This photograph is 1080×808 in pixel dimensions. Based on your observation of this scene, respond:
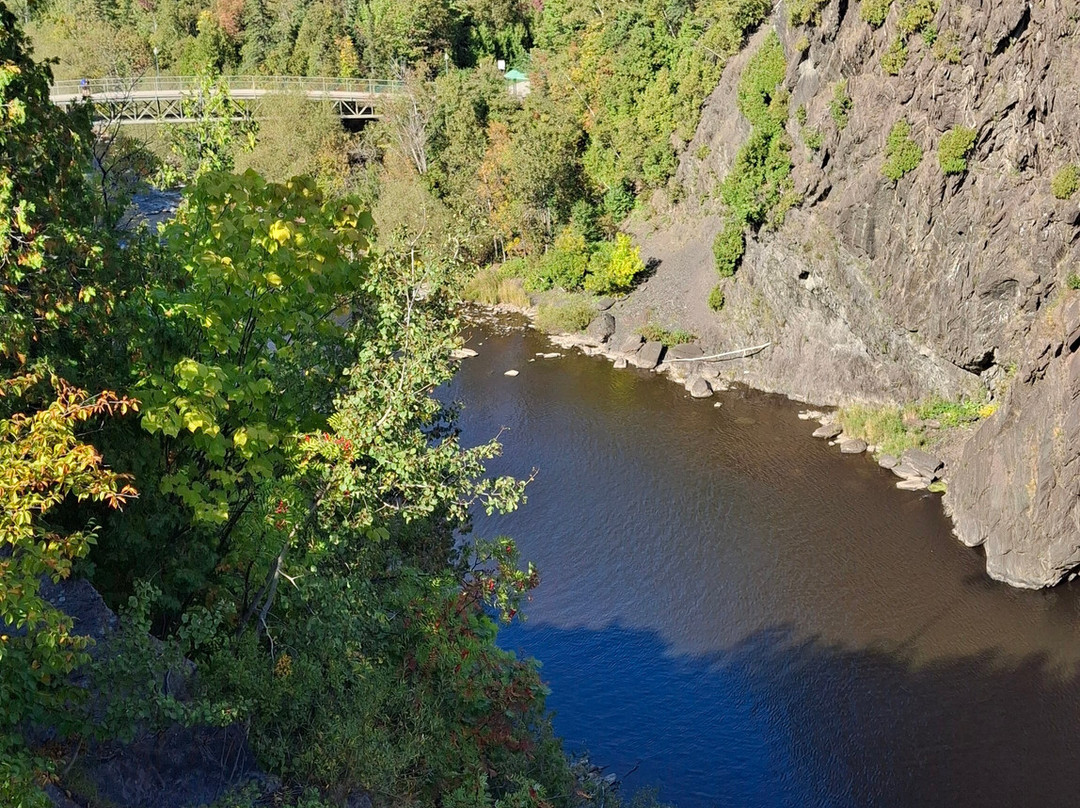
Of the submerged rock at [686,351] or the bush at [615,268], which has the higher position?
the bush at [615,268]

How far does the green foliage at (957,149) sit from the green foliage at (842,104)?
5007 mm

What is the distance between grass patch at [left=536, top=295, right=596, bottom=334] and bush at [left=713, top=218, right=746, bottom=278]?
288 inches

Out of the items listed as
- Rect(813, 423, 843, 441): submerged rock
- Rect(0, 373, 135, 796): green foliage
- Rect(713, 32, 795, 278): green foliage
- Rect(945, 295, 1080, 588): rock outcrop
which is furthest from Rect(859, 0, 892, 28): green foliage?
Rect(0, 373, 135, 796): green foliage

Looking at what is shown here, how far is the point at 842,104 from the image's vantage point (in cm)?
3878

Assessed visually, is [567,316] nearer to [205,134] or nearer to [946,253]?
[946,253]

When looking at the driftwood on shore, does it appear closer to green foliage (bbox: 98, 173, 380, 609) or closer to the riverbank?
the riverbank

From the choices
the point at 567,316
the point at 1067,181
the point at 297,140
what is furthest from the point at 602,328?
the point at 297,140

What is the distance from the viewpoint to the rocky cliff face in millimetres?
30234

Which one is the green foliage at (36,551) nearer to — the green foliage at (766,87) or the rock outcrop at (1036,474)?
the rock outcrop at (1036,474)

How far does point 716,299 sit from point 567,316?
7963 millimetres

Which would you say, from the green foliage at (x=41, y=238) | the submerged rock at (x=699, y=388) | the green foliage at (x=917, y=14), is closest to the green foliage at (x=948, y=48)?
the green foliage at (x=917, y=14)

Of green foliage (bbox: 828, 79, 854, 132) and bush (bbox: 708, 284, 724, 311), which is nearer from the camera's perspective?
green foliage (bbox: 828, 79, 854, 132)

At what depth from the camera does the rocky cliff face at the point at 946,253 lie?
30234 millimetres

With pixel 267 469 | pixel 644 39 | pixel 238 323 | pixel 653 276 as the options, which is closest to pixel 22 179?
pixel 238 323
